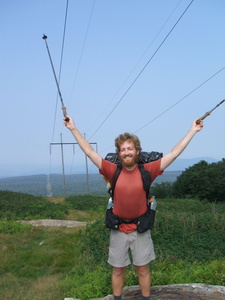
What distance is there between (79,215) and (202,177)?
15469mm

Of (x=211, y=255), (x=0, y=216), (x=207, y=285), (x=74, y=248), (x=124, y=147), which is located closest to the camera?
(x=124, y=147)

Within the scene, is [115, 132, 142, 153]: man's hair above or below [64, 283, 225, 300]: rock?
above

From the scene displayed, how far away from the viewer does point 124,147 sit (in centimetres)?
427

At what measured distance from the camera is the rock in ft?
15.9

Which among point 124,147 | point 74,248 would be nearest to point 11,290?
point 74,248

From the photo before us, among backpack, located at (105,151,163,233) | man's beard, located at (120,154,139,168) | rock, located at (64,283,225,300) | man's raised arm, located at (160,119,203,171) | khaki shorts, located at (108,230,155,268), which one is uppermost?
man's raised arm, located at (160,119,203,171)

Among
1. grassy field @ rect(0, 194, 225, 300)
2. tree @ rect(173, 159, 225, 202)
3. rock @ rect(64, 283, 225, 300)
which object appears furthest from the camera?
tree @ rect(173, 159, 225, 202)

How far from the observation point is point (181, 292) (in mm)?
5023

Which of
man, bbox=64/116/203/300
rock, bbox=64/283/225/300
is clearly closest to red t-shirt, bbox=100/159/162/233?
man, bbox=64/116/203/300

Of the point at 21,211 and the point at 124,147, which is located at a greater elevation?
the point at 124,147

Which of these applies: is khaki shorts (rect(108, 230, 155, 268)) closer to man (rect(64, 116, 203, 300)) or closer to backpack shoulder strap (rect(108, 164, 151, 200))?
man (rect(64, 116, 203, 300))

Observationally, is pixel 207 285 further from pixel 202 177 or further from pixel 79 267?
pixel 202 177

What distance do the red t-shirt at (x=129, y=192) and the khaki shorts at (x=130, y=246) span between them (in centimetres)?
9

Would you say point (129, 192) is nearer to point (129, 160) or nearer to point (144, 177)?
point (144, 177)
